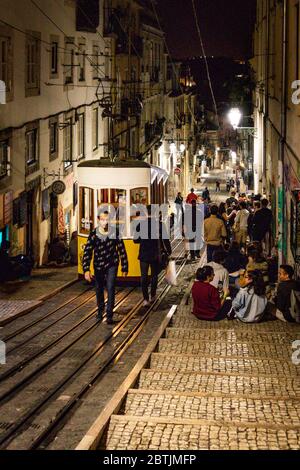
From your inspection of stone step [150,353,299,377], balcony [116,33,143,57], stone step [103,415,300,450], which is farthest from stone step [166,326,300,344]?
balcony [116,33,143,57]

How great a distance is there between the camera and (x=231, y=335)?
10.8 metres

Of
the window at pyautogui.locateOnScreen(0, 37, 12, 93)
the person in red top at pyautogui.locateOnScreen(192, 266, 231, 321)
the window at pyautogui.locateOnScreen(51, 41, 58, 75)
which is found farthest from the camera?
the window at pyautogui.locateOnScreen(51, 41, 58, 75)

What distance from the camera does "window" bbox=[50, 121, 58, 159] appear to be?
24.8 metres

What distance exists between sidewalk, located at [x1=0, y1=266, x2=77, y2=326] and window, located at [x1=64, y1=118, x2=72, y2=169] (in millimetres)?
7640

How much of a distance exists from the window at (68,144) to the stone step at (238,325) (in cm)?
1511

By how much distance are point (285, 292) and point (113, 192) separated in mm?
6501

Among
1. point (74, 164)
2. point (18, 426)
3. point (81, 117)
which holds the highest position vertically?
point (81, 117)

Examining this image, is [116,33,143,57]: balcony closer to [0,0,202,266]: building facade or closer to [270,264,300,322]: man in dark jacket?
[0,0,202,266]: building facade

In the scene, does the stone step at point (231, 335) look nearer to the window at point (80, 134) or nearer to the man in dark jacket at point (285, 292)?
the man in dark jacket at point (285, 292)

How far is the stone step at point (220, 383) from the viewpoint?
25.6 ft

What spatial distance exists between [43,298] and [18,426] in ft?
24.9
